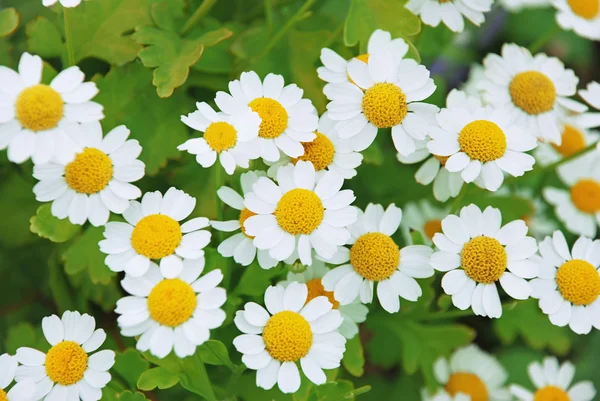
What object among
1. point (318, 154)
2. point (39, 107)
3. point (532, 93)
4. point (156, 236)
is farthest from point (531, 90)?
point (39, 107)

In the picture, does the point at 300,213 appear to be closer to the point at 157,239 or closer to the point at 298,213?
the point at 298,213

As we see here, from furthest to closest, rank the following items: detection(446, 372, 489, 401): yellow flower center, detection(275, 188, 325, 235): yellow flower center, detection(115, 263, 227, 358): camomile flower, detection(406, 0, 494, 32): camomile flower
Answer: detection(446, 372, 489, 401): yellow flower center → detection(406, 0, 494, 32): camomile flower → detection(275, 188, 325, 235): yellow flower center → detection(115, 263, 227, 358): camomile flower

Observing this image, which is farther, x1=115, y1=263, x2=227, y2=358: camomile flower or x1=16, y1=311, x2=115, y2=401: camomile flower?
x1=16, y1=311, x2=115, y2=401: camomile flower

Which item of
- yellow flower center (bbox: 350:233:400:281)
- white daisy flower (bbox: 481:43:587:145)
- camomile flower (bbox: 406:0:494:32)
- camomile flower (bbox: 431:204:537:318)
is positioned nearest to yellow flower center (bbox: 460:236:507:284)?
camomile flower (bbox: 431:204:537:318)

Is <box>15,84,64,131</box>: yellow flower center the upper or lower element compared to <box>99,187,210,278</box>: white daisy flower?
upper

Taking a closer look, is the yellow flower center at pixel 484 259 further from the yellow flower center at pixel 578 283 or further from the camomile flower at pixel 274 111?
the camomile flower at pixel 274 111

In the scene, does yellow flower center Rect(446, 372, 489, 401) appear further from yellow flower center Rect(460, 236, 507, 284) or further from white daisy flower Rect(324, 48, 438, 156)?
white daisy flower Rect(324, 48, 438, 156)
